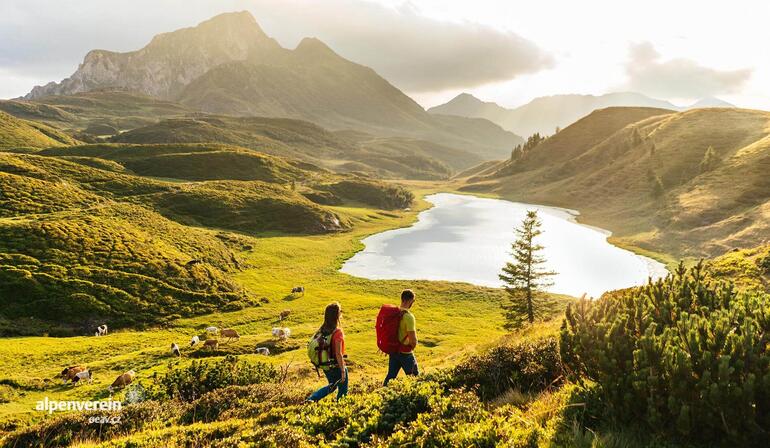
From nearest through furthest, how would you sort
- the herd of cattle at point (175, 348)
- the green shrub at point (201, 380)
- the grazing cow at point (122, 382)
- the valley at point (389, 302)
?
the valley at point (389, 302) → the green shrub at point (201, 380) → the grazing cow at point (122, 382) → the herd of cattle at point (175, 348)

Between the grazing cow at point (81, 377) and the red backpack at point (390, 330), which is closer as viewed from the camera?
the red backpack at point (390, 330)

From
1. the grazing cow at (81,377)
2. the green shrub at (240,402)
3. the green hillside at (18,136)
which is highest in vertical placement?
the green hillside at (18,136)

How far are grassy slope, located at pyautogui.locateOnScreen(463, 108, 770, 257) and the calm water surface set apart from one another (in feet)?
35.9

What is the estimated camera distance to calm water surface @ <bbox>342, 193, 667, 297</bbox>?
225 feet

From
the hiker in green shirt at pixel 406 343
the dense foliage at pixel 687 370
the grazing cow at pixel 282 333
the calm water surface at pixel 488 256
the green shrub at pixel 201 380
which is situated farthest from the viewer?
the calm water surface at pixel 488 256

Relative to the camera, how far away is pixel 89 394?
21625 mm

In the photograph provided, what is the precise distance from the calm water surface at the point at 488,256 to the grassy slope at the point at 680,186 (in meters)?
11.0

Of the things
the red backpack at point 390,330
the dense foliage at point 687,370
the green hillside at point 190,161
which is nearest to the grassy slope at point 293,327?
the red backpack at point 390,330

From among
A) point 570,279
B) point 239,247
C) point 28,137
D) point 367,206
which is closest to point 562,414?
point 570,279

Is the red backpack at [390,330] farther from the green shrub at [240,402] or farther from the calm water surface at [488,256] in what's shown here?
the calm water surface at [488,256]

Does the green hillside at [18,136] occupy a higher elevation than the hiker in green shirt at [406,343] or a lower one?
higher

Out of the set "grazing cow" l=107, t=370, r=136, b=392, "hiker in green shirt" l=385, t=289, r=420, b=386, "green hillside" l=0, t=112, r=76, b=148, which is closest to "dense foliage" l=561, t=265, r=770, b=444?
"hiker in green shirt" l=385, t=289, r=420, b=386

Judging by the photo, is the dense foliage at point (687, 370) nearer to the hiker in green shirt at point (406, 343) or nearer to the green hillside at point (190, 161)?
the hiker in green shirt at point (406, 343)

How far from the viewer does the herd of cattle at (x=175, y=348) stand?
890 inches
